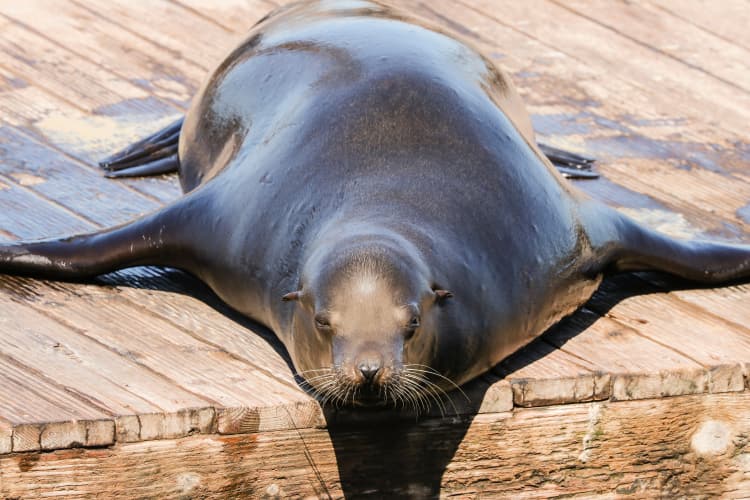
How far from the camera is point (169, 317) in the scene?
456cm

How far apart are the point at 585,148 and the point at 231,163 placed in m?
2.10

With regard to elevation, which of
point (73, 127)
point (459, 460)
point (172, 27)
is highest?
point (172, 27)

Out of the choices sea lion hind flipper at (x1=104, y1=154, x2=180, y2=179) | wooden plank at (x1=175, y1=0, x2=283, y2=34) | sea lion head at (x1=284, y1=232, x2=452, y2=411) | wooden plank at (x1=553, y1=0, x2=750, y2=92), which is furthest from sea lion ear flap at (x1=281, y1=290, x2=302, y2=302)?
wooden plank at (x1=553, y1=0, x2=750, y2=92)

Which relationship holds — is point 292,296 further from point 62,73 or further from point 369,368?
point 62,73

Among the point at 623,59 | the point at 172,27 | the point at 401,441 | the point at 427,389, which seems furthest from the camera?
the point at 623,59

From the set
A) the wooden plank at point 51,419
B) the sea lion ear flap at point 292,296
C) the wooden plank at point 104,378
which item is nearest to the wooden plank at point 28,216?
the wooden plank at point 104,378

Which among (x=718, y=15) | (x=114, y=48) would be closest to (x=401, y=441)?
(x=114, y=48)

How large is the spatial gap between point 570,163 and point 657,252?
1.38m

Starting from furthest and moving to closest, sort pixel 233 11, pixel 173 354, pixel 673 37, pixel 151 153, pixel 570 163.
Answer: pixel 673 37 → pixel 233 11 → pixel 570 163 → pixel 151 153 → pixel 173 354

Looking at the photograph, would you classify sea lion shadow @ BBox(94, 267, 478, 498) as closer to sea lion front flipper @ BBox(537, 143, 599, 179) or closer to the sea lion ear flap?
the sea lion ear flap

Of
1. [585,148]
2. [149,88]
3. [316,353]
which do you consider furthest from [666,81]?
[316,353]

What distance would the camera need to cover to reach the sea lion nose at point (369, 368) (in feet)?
11.8

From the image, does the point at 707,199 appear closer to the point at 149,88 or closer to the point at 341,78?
the point at 341,78

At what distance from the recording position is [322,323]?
3762 millimetres
